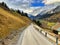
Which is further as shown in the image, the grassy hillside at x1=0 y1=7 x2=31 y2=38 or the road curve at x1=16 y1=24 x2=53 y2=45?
the grassy hillside at x1=0 y1=7 x2=31 y2=38

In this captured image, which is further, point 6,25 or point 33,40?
point 6,25

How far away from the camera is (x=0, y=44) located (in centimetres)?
2977

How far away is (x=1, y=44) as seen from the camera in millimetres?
30000

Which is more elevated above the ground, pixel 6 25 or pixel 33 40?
pixel 6 25

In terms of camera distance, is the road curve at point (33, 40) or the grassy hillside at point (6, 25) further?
the grassy hillside at point (6, 25)

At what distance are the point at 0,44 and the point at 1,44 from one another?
259 mm
